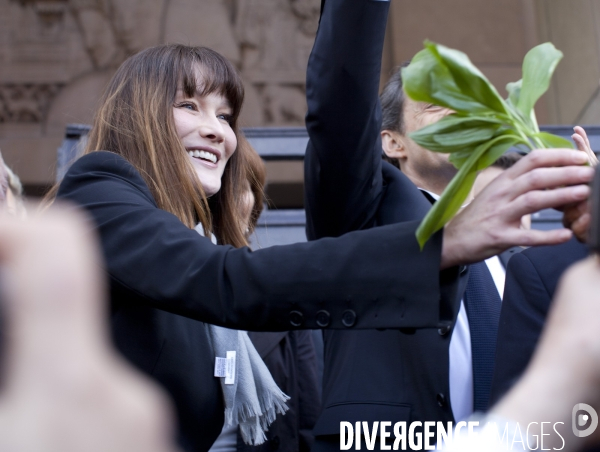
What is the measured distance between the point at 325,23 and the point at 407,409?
32.7 inches

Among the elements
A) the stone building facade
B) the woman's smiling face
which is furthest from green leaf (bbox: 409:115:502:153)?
the stone building facade

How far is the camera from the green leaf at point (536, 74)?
1.18 m

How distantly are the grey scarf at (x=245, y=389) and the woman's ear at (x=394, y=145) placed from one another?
31.3 inches

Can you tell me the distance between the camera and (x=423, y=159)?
258 centimetres

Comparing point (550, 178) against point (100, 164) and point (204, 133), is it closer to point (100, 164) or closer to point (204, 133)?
point (100, 164)

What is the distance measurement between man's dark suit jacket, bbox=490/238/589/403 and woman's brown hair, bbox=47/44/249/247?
2.36ft

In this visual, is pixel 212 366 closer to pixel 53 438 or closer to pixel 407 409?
pixel 407 409

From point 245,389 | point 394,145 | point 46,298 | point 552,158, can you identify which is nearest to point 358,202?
point 245,389

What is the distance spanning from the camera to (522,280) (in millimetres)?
1523

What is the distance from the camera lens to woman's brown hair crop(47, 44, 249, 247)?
6.00 ft

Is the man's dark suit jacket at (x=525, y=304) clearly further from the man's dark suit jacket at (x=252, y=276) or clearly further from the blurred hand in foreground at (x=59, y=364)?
the blurred hand in foreground at (x=59, y=364)

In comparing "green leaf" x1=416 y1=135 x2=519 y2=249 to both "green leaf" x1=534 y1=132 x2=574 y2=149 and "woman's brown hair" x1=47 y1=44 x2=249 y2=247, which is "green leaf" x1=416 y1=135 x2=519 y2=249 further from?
"woman's brown hair" x1=47 y1=44 x2=249 y2=247

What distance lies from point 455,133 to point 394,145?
1532mm

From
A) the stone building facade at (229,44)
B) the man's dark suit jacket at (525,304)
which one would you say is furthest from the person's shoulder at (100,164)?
the stone building facade at (229,44)
